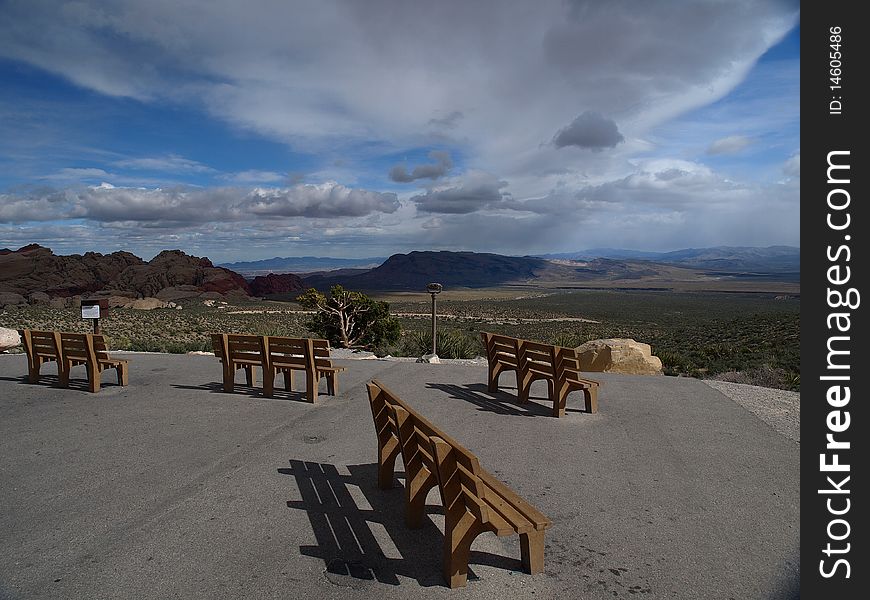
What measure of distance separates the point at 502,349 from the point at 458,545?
5.17 metres

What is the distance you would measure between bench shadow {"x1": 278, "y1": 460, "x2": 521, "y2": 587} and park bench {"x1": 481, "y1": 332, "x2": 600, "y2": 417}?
295 centimetres

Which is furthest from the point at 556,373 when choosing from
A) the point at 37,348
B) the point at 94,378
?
the point at 37,348

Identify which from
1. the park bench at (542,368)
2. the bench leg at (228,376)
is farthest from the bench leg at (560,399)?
the bench leg at (228,376)

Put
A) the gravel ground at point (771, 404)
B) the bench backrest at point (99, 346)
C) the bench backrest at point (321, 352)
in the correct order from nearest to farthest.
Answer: the gravel ground at point (771, 404) → the bench backrest at point (321, 352) → the bench backrest at point (99, 346)

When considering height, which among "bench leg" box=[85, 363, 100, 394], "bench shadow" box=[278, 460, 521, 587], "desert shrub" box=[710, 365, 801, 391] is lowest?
"desert shrub" box=[710, 365, 801, 391]

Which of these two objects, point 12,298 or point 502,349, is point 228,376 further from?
point 12,298

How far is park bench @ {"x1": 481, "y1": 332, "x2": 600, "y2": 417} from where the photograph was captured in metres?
6.98

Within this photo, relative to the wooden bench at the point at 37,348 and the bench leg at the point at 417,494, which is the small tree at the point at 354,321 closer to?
the wooden bench at the point at 37,348

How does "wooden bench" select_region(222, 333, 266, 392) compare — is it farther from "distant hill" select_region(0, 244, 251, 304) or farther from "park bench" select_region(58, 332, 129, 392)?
"distant hill" select_region(0, 244, 251, 304)

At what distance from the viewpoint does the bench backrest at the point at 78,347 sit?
8312mm

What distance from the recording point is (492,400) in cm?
798

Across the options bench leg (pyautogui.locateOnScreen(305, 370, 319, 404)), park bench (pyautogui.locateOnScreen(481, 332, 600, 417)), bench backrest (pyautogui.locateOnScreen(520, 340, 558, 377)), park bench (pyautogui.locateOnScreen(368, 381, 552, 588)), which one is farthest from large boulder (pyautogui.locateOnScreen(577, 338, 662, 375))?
park bench (pyautogui.locateOnScreen(368, 381, 552, 588))

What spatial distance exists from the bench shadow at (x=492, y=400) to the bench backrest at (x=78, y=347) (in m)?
5.05
